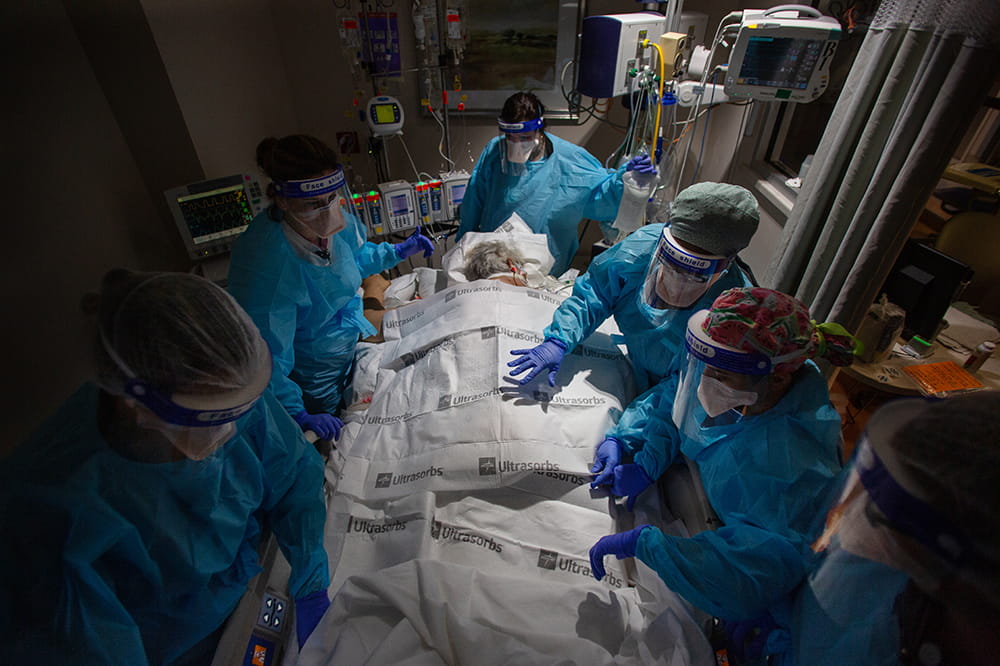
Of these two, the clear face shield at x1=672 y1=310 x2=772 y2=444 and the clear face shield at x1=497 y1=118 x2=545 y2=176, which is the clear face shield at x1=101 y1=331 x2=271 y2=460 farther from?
the clear face shield at x1=497 y1=118 x2=545 y2=176

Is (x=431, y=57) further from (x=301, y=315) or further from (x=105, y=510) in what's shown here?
(x=105, y=510)

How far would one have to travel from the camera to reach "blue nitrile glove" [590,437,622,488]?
1549 mm

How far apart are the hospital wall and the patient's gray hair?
56.0 inches

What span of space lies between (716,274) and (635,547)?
0.94 m

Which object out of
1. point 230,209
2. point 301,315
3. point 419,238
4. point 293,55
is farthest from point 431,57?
point 301,315

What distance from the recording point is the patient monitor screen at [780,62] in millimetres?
1664

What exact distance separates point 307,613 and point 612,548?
0.84 m

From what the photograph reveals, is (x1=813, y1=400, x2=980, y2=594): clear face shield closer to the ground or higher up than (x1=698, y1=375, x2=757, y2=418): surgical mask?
higher up

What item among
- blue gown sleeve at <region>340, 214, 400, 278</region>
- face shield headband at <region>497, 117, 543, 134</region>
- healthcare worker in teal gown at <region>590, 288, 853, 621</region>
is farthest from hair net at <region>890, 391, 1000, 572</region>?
face shield headband at <region>497, 117, 543, 134</region>

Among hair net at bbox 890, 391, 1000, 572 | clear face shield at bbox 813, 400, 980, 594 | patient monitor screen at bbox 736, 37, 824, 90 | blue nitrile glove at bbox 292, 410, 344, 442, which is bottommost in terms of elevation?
blue nitrile glove at bbox 292, 410, 344, 442

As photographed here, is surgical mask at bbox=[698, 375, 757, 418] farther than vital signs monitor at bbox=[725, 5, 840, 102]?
No

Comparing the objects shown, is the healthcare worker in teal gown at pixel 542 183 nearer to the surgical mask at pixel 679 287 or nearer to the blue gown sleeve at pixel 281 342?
the surgical mask at pixel 679 287

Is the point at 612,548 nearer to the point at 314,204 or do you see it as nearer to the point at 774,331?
the point at 774,331

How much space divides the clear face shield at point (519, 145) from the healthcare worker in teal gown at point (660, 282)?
1002 mm
